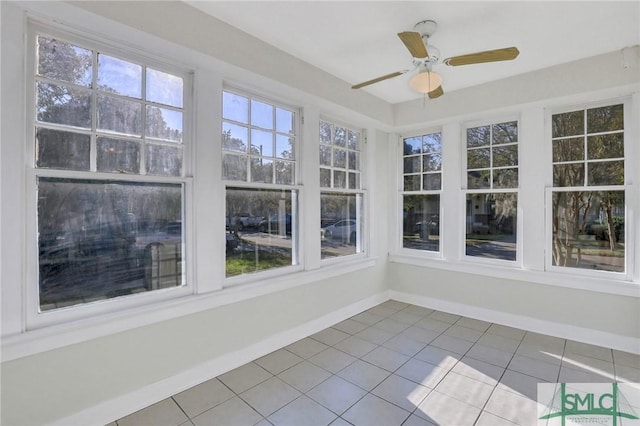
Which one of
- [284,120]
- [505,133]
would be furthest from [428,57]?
[505,133]

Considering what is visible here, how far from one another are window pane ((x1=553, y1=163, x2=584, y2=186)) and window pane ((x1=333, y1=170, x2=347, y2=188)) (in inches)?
90.7

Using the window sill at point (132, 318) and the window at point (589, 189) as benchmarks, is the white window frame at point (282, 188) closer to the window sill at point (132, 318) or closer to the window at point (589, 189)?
the window sill at point (132, 318)

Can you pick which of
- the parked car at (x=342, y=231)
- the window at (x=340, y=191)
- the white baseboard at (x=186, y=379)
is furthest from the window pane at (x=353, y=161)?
the white baseboard at (x=186, y=379)

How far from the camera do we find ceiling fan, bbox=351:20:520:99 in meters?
2.05

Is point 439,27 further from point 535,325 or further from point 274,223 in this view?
point 535,325

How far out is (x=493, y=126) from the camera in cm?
378

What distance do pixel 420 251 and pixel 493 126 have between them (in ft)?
6.09

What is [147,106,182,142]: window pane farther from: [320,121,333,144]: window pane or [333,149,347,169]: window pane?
[333,149,347,169]: window pane

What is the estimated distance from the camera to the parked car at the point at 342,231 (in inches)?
148

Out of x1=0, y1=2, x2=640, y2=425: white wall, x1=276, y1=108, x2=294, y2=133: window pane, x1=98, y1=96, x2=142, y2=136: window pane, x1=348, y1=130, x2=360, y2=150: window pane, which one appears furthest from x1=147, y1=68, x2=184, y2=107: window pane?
x1=348, y1=130, x2=360, y2=150: window pane

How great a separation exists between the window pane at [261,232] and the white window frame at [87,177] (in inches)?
15.1

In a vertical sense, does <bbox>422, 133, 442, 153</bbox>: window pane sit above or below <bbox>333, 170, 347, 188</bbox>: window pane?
above

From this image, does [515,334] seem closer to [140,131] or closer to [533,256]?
[533,256]

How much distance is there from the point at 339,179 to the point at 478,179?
68.8 inches
